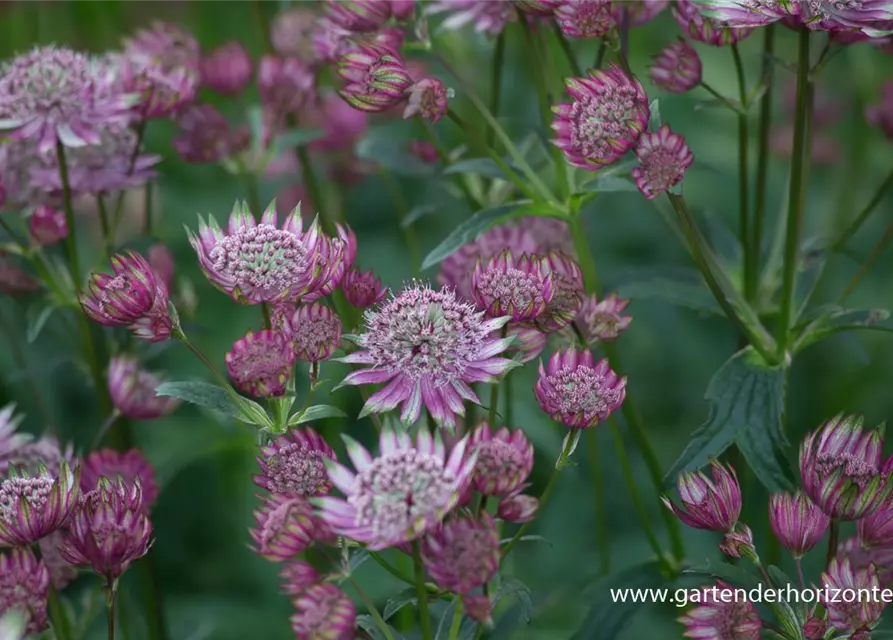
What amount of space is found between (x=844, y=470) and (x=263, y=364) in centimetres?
46

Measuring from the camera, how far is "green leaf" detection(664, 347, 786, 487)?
897 millimetres

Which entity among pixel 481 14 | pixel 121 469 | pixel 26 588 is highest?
pixel 481 14

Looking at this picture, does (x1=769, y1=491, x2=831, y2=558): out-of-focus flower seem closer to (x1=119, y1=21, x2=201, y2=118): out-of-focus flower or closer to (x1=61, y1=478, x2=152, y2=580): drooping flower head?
(x1=61, y1=478, x2=152, y2=580): drooping flower head

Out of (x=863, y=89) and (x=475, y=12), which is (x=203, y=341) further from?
(x=863, y=89)

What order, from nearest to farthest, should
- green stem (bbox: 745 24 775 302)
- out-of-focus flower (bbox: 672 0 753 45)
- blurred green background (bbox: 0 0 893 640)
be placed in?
out-of-focus flower (bbox: 672 0 753 45) < green stem (bbox: 745 24 775 302) < blurred green background (bbox: 0 0 893 640)

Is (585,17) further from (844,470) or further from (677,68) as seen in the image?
(844,470)

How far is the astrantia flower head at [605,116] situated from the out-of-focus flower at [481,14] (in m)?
0.29

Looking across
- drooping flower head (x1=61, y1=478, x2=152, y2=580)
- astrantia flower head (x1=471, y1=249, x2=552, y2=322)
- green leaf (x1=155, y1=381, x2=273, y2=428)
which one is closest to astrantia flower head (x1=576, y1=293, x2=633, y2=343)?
astrantia flower head (x1=471, y1=249, x2=552, y2=322)

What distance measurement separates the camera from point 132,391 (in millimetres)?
1080

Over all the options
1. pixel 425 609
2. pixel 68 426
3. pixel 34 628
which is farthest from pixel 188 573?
pixel 425 609

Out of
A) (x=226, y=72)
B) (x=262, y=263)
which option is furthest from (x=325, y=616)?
(x=226, y=72)

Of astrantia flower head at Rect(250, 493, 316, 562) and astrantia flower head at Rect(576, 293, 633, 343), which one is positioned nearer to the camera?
astrantia flower head at Rect(250, 493, 316, 562)

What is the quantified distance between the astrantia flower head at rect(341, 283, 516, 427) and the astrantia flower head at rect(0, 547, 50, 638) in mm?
278

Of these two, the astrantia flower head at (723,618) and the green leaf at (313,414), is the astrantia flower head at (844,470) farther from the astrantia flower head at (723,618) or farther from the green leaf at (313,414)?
the green leaf at (313,414)
